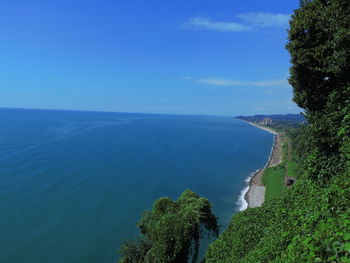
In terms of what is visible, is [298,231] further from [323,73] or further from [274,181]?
[274,181]

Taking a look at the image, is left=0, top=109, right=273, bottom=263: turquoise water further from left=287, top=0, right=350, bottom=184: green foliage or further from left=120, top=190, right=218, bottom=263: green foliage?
left=287, top=0, right=350, bottom=184: green foliage

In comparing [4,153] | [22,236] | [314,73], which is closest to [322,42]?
[314,73]

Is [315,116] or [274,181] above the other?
[315,116]

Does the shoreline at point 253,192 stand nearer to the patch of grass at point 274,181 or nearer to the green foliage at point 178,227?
the patch of grass at point 274,181

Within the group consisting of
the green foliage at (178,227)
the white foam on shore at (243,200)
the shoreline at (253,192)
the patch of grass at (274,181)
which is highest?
the green foliage at (178,227)

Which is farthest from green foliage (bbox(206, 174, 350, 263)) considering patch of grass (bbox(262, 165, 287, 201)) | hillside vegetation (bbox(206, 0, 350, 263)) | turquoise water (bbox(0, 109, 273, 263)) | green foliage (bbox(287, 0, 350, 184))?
patch of grass (bbox(262, 165, 287, 201))

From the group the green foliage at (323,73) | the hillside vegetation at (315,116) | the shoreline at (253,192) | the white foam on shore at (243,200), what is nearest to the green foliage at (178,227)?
the hillside vegetation at (315,116)

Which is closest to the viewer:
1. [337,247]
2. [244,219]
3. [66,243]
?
[337,247]

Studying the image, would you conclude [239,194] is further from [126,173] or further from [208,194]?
[126,173]

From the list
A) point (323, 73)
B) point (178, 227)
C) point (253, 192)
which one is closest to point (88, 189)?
point (253, 192)

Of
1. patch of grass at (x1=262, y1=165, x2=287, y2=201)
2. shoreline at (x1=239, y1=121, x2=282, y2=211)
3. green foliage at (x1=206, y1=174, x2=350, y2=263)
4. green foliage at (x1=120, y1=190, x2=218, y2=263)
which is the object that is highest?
green foliage at (x1=206, y1=174, x2=350, y2=263)

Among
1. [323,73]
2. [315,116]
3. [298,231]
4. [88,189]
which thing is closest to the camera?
[298,231]
